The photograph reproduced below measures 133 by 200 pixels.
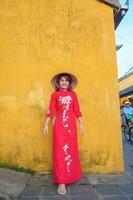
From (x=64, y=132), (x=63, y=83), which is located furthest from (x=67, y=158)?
(x=63, y=83)

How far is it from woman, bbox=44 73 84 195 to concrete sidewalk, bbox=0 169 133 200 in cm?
21

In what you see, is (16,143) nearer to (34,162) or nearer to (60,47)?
(34,162)

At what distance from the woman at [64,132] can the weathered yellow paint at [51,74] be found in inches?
31.7

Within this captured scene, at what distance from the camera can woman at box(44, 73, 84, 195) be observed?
17.7 ft

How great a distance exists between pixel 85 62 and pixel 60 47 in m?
0.54

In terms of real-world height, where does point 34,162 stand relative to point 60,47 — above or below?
below

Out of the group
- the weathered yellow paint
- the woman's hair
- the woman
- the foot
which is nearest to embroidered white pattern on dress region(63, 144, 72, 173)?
the woman

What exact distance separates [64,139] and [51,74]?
1.48 m

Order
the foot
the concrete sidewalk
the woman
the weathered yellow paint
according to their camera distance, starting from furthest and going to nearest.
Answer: the weathered yellow paint → the woman → the foot → the concrete sidewalk

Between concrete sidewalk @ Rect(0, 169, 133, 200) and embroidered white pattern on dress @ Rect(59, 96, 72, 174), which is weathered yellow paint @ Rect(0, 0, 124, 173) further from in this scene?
embroidered white pattern on dress @ Rect(59, 96, 72, 174)

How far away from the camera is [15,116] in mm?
6324

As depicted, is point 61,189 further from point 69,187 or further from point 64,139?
point 64,139

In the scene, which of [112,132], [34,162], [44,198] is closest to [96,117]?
[112,132]

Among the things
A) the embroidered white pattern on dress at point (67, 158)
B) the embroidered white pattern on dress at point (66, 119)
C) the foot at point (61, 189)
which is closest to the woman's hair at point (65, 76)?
the embroidered white pattern on dress at point (66, 119)
